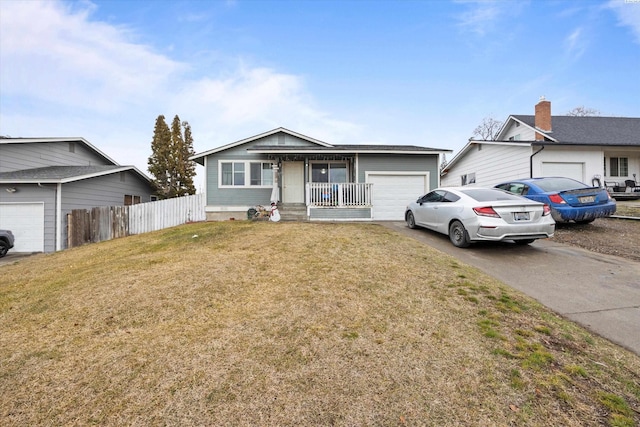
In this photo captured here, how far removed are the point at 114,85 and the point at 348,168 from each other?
11.9 m

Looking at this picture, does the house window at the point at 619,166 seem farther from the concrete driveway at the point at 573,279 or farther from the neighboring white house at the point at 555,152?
the concrete driveway at the point at 573,279

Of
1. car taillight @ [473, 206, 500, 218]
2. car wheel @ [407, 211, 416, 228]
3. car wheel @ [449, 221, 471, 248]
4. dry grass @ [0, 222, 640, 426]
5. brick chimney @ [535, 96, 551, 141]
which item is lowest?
dry grass @ [0, 222, 640, 426]

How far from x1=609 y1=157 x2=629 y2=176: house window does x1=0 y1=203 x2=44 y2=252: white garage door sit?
97.6 ft

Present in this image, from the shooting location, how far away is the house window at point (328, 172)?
1411 cm

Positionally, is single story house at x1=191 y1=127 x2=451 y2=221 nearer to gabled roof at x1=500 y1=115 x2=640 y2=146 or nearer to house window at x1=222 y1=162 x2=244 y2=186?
house window at x1=222 y1=162 x2=244 y2=186

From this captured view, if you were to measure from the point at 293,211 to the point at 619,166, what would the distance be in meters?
19.3

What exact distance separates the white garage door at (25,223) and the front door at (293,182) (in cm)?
1069

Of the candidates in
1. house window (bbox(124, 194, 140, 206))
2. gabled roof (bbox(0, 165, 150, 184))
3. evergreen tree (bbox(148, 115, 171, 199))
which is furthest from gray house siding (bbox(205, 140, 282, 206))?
evergreen tree (bbox(148, 115, 171, 199))

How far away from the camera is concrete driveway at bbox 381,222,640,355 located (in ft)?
11.0

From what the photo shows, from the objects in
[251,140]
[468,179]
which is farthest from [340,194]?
[468,179]

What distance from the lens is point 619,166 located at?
16.2 meters

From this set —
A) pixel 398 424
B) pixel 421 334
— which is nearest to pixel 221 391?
pixel 398 424

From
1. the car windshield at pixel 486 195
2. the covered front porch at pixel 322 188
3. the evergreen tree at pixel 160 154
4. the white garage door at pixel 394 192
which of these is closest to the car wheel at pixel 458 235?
the car windshield at pixel 486 195

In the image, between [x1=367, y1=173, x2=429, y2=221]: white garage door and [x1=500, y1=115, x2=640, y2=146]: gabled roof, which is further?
[x1=500, y1=115, x2=640, y2=146]: gabled roof
